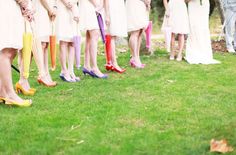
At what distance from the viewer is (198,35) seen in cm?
1000

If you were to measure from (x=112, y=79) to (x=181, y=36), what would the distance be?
8.94 feet

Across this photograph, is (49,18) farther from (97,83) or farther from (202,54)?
(202,54)

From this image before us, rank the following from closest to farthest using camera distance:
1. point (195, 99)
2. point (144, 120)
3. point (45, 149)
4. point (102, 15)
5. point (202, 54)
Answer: point (45, 149) < point (144, 120) < point (195, 99) < point (102, 15) < point (202, 54)

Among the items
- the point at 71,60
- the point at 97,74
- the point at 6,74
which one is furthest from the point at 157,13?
the point at 6,74

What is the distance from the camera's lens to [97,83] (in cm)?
738

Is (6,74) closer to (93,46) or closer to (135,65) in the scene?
(93,46)

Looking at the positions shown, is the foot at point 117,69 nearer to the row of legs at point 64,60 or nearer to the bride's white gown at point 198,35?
the row of legs at point 64,60

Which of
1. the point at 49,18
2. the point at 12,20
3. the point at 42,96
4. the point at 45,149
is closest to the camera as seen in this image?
the point at 45,149

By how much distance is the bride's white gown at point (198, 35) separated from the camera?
982 centimetres

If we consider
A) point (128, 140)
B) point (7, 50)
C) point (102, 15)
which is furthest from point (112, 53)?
point (128, 140)

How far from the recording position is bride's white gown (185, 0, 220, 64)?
9820mm

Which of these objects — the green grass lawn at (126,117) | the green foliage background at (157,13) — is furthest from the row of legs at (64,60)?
the green foliage background at (157,13)

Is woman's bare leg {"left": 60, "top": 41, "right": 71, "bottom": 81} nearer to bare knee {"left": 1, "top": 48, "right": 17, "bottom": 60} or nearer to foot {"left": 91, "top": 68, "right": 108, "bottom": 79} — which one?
foot {"left": 91, "top": 68, "right": 108, "bottom": 79}

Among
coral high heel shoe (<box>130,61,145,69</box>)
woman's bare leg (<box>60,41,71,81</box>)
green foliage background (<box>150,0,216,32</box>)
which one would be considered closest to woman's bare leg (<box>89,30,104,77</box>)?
woman's bare leg (<box>60,41,71,81</box>)
